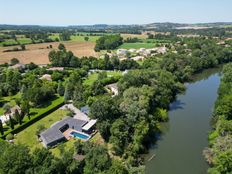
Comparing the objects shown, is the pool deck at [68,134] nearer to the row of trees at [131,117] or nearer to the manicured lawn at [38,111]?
the row of trees at [131,117]

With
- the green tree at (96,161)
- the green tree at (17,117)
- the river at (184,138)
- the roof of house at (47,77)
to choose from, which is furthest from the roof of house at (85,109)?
the roof of house at (47,77)

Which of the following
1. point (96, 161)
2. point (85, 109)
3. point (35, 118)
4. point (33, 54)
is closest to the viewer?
point (96, 161)

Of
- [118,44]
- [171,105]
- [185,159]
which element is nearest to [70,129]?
[185,159]

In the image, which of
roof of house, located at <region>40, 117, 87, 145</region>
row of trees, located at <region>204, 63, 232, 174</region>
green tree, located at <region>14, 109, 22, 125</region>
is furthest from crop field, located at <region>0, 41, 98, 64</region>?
row of trees, located at <region>204, 63, 232, 174</region>

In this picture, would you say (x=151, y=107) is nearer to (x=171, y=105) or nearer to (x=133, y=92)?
(x=133, y=92)

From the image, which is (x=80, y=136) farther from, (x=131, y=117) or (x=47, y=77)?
(x=47, y=77)

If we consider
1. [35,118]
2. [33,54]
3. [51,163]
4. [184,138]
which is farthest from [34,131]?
[33,54]
